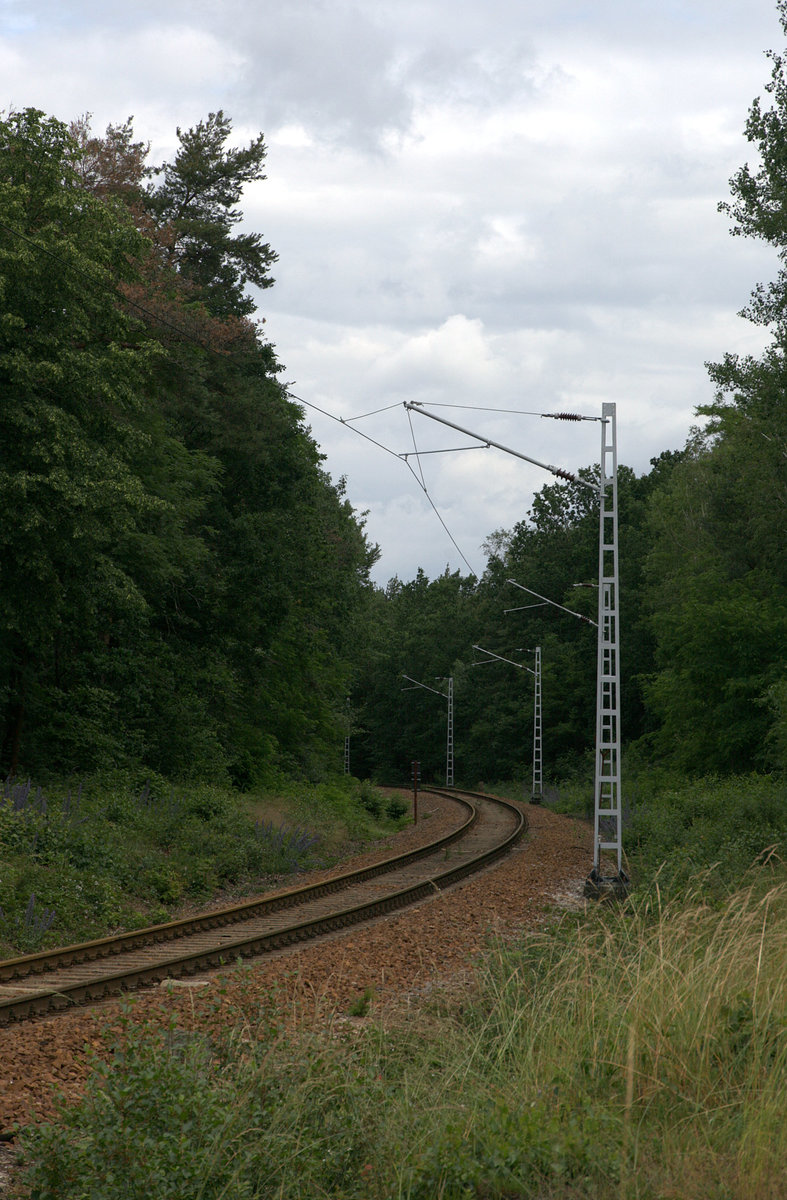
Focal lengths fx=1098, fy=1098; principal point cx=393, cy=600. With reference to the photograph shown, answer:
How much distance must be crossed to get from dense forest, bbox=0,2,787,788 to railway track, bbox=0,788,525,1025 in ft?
25.6

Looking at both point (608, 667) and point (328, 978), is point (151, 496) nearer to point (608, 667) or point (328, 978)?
point (608, 667)

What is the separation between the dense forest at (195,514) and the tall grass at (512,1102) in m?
14.3

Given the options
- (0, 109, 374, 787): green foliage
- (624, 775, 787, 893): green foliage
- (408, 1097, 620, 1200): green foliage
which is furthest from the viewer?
(0, 109, 374, 787): green foliage

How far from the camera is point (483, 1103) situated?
562 cm

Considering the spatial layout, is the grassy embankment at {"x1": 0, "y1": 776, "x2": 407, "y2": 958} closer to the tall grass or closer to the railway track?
the railway track

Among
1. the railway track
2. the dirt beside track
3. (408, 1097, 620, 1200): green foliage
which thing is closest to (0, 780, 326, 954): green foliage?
Result: the railway track

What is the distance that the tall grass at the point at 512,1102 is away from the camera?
15.5 feet

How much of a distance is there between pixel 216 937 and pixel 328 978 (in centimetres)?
488

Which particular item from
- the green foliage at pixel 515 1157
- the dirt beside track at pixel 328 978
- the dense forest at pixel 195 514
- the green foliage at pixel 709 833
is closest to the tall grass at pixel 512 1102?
the green foliage at pixel 515 1157

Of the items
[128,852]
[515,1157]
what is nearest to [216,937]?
[128,852]

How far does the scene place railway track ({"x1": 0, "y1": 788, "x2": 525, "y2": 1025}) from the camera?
389 inches

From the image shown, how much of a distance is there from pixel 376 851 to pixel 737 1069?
65.8 feet

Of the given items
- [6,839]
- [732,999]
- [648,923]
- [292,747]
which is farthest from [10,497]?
[292,747]

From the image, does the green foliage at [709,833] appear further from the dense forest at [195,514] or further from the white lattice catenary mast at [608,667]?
the dense forest at [195,514]
